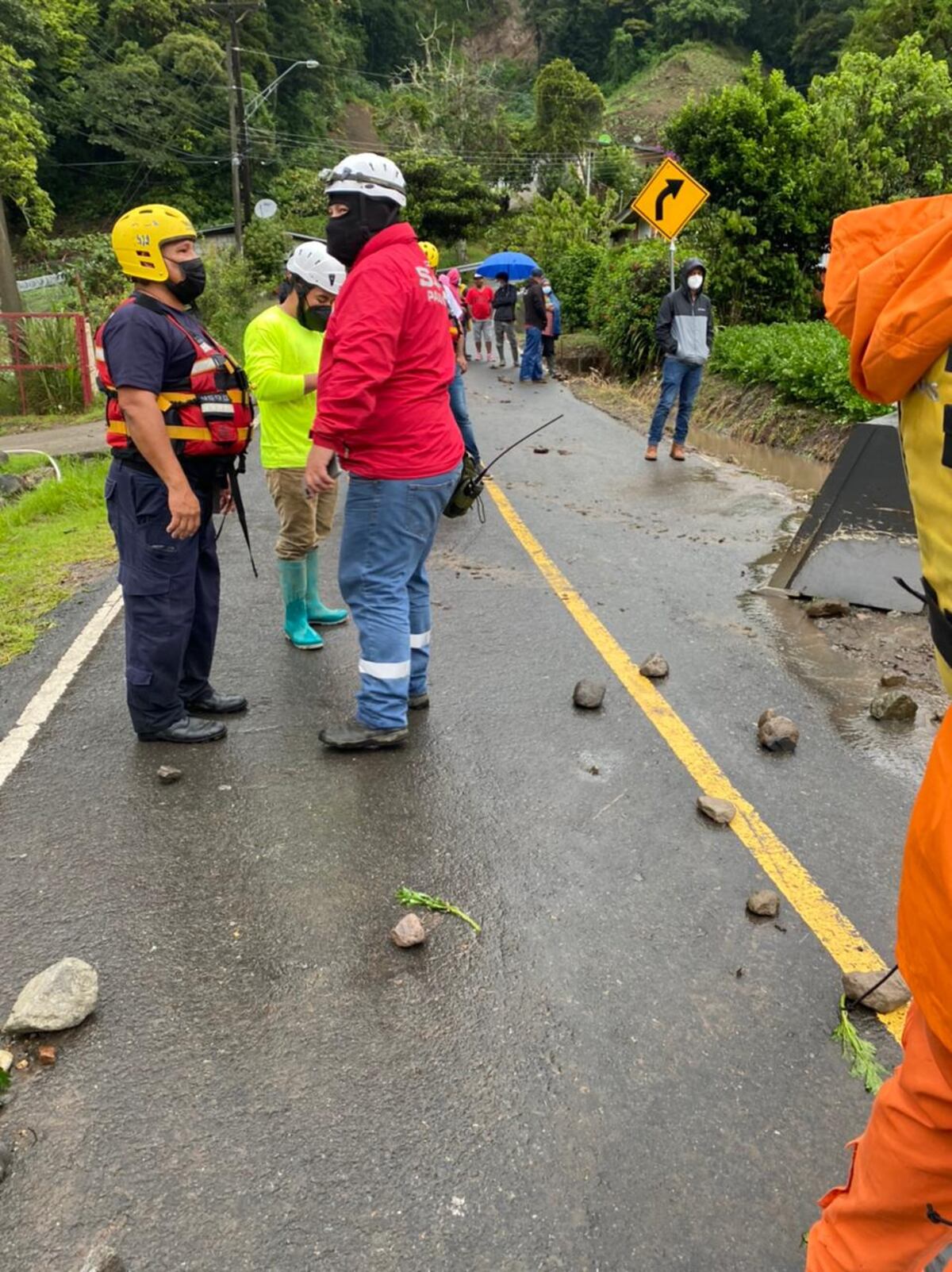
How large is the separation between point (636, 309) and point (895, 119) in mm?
6295

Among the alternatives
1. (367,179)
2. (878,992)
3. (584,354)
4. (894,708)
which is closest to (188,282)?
(367,179)

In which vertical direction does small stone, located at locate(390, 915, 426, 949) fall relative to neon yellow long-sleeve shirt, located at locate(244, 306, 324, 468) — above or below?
below

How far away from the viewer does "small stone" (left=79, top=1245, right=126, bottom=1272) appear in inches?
74.0

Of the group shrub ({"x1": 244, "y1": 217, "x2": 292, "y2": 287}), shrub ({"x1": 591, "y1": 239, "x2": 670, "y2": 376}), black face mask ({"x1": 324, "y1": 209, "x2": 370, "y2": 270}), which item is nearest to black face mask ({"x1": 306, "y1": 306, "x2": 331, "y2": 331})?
black face mask ({"x1": 324, "y1": 209, "x2": 370, "y2": 270})

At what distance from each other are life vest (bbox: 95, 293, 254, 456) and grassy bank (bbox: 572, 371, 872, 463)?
8.62 m

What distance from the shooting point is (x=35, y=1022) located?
248cm

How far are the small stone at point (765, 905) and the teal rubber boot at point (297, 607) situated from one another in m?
3.00

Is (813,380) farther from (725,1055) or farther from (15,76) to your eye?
(15,76)

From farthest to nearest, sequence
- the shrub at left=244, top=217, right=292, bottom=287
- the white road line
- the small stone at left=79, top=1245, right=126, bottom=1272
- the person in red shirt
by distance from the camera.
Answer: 1. the shrub at left=244, top=217, right=292, bottom=287
2. the person in red shirt
3. the white road line
4. the small stone at left=79, top=1245, right=126, bottom=1272

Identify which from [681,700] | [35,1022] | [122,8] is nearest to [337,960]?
[35,1022]

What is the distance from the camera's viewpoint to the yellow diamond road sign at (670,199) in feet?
40.1

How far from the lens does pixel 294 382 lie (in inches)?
180

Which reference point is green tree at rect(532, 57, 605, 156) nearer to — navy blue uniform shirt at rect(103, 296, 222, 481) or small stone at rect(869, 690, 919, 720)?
small stone at rect(869, 690, 919, 720)

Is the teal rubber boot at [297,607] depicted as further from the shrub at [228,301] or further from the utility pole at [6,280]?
the utility pole at [6,280]
